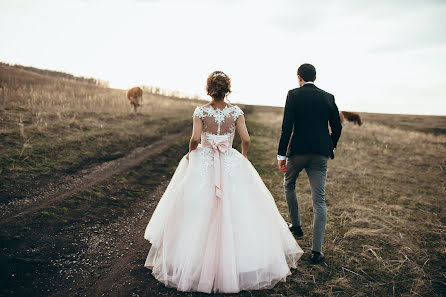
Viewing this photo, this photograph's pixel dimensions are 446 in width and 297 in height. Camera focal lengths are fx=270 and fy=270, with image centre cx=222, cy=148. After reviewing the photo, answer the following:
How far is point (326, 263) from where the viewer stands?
15.3ft

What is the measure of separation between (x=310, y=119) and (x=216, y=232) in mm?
2343

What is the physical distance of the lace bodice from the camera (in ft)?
13.5

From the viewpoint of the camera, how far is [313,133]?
4.43 meters

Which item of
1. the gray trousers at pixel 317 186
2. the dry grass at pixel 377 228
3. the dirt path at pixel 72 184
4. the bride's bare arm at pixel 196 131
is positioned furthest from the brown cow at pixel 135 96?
the gray trousers at pixel 317 186

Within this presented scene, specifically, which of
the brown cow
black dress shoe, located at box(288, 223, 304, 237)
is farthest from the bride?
the brown cow

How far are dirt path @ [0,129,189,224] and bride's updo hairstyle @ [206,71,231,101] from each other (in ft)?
15.2

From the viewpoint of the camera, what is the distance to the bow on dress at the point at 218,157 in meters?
3.89

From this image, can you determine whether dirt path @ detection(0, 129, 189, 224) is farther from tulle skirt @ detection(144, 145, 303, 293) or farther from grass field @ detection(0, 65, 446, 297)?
tulle skirt @ detection(144, 145, 303, 293)

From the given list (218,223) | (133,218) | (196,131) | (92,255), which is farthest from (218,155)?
(133,218)

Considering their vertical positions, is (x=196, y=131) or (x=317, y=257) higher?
(x=196, y=131)

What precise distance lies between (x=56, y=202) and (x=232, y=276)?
184 inches

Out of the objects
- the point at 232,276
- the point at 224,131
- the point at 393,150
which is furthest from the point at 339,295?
the point at 393,150

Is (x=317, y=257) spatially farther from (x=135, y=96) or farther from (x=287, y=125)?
(x=135, y=96)

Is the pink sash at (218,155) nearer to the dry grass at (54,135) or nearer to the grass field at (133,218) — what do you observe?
the grass field at (133,218)
